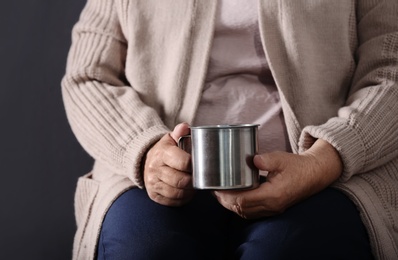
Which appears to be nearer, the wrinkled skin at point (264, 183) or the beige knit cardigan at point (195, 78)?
the wrinkled skin at point (264, 183)

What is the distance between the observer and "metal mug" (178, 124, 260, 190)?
3.12ft

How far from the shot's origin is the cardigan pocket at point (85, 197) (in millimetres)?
1250

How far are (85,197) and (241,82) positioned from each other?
368 mm

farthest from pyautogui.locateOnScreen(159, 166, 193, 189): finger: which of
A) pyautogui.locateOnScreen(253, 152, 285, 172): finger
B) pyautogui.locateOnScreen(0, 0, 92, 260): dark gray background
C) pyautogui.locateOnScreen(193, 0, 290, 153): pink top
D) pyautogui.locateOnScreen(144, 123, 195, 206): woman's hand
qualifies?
pyautogui.locateOnScreen(0, 0, 92, 260): dark gray background

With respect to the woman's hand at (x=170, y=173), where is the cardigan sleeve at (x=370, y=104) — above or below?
above

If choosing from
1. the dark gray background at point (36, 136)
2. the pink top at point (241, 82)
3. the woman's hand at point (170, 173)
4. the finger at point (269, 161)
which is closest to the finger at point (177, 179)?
the woman's hand at point (170, 173)

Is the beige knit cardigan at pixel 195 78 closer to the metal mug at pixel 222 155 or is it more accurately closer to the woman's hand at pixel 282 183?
the woman's hand at pixel 282 183

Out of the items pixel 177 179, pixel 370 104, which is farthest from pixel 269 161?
pixel 370 104

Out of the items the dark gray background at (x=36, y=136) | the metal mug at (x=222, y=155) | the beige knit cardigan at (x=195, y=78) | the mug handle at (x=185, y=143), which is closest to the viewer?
the metal mug at (x=222, y=155)


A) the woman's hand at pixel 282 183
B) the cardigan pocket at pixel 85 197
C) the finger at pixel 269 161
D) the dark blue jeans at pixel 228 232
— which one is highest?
the finger at pixel 269 161

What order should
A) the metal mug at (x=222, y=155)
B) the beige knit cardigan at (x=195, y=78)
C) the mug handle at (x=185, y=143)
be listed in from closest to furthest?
the metal mug at (x=222, y=155)
the mug handle at (x=185, y=143)
the beige knit cardigan at (x=195, y=78)

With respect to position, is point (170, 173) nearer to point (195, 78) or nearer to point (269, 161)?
point (269, 161)

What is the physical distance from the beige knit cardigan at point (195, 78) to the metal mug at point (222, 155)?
0.20m

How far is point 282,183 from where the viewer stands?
1036 mm
